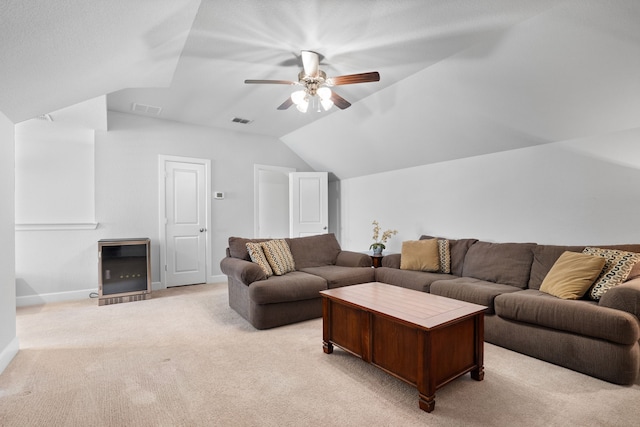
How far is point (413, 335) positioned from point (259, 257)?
6.88ft

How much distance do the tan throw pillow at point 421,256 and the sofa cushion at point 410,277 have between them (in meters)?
0.11

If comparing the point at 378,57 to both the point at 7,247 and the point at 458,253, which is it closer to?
the point at 458,253

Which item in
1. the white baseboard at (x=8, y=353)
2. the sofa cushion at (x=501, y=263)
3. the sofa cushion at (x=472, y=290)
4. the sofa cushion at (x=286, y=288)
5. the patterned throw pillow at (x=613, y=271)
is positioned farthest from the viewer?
the sofa cushion at (x=501, y=263)

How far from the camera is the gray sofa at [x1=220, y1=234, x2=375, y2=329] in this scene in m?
3.12

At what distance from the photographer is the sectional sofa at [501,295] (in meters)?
2.09

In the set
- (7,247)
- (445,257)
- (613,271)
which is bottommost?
(445,257)

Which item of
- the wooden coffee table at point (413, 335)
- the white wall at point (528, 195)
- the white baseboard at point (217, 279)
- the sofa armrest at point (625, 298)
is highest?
the white wall at point (528, 195)

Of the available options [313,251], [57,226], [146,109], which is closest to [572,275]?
[313,251]

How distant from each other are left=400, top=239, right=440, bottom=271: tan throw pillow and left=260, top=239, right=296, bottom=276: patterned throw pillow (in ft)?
4.76

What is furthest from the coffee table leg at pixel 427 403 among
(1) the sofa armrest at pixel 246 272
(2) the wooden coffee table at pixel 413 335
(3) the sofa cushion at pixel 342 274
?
(1) the sofa armrest at pixel 246 272

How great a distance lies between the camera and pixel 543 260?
3.08 m

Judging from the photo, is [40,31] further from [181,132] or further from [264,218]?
[264,218]

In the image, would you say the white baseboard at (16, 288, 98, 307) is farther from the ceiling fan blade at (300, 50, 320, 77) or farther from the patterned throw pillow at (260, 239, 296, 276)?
the ceiling fan blade at (300, 50, 320, 77)

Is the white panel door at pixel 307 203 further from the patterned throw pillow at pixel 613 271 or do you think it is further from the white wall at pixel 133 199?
the patterned throw pillow at pixel 613 271
